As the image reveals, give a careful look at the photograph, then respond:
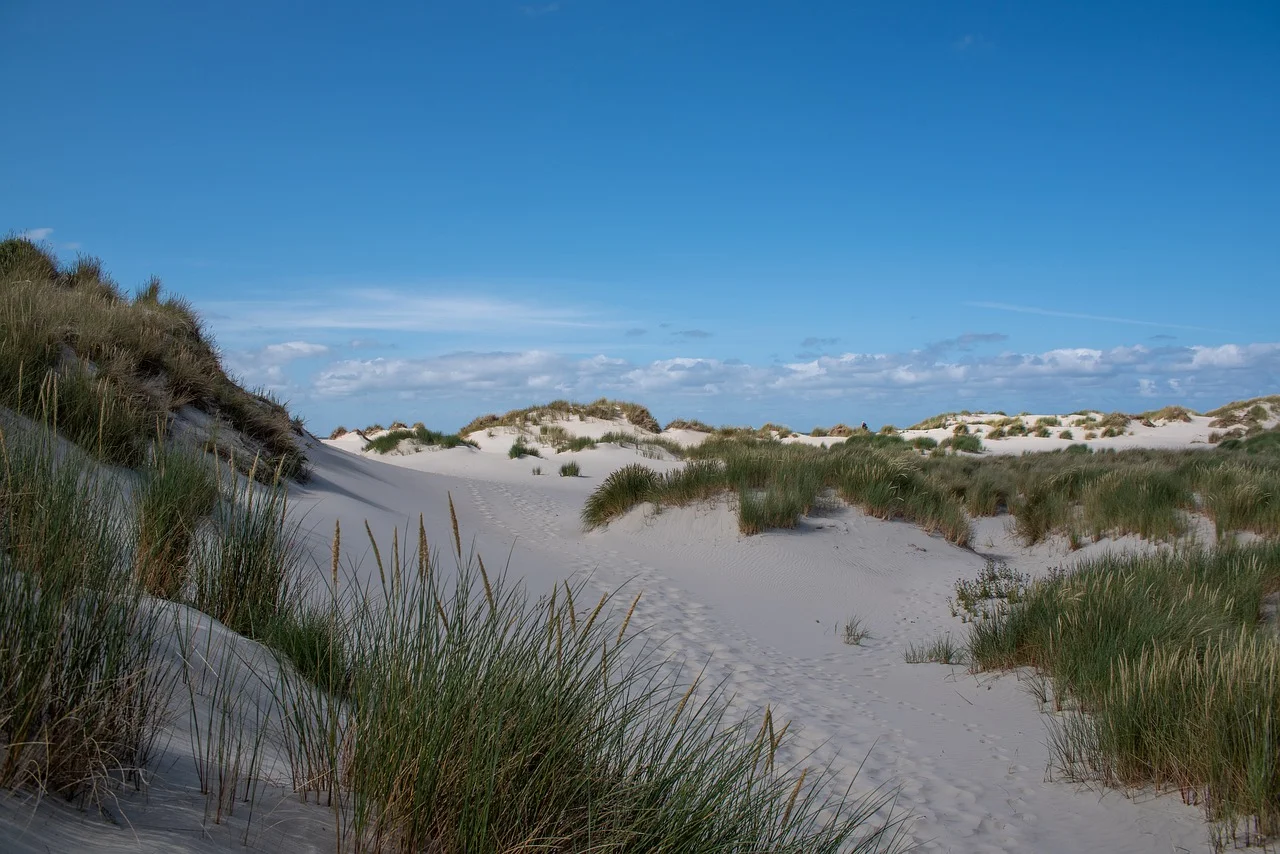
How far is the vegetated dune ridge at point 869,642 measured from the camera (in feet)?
14.2

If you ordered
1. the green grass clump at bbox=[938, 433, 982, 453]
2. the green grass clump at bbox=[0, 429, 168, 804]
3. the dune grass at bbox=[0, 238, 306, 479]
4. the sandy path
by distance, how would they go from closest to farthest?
the green grass clump at bbox=[0, 429, 168, 804] → the sandy path → the dune grass at bbox=[0, 238, 306, 479] → the green grass clump at bbox=[938, 433, 982, 453]

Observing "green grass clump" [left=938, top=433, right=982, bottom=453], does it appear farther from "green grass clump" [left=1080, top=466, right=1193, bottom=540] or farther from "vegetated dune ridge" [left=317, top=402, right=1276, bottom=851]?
"green grass clump" [left=1080, top=466, right=1193, bottom=540]

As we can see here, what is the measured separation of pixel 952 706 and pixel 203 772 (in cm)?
592

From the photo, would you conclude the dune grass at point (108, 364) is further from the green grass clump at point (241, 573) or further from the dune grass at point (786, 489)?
the dune grass at point (786, 489)

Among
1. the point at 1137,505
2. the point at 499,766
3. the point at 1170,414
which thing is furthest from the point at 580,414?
the point at 499,766

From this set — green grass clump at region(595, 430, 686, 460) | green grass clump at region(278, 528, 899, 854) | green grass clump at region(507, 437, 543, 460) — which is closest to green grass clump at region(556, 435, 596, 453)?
green grass clump at region(595, 430, 686, 460)

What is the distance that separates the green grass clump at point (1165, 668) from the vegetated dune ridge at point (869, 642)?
23 cm

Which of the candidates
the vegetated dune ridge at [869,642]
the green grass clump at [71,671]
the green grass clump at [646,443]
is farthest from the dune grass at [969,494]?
the green grass clump at [646,443]

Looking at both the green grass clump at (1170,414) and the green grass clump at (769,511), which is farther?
the green grass clump at (1170,414)

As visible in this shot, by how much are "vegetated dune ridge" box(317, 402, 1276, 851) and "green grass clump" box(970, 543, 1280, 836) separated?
9.0 inches

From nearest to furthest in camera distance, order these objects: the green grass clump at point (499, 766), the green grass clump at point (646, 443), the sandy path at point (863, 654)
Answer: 1. the green grass clump at point (499, 766)
2. the sandy path at point (863, 654)
3. the green grass clump at point (646, 443)

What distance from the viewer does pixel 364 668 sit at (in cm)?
227

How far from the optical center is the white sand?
6.77 feet

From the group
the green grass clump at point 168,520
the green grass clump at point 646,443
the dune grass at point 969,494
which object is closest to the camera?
the green grass clump at point 168,520
